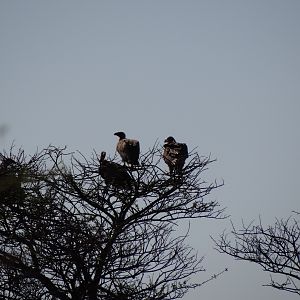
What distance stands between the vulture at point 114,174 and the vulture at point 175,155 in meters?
1.30

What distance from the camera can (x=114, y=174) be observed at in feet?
29.0

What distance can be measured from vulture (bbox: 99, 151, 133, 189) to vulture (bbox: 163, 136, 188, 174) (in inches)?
51.1

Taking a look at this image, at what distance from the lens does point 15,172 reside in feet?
27.9

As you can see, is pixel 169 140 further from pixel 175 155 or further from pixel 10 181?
pixel 10 181

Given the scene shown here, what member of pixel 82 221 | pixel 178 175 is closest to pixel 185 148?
pixel 178 175

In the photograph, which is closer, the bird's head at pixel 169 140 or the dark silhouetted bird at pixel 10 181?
the dark silhouetted bird at pixel 10 181

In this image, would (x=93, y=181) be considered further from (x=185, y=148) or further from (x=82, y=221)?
(x=185, y=148)

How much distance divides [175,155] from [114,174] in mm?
2009

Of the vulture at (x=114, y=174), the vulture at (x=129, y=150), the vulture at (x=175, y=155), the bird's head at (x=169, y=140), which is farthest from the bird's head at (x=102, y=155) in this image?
the bird's head at (x=169, y=140)

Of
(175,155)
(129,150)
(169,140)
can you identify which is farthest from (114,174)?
(169,140)

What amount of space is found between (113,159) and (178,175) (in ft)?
4.57

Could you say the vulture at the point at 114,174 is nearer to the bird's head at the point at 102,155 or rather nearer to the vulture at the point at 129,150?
the bird's head at the point at 102,155

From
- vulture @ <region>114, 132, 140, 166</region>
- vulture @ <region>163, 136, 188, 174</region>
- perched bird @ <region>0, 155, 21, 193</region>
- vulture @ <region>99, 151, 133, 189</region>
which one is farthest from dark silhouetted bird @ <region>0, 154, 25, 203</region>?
vulture @ <region>163, 136, 188, 174</region>

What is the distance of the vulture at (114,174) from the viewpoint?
8.80 m
